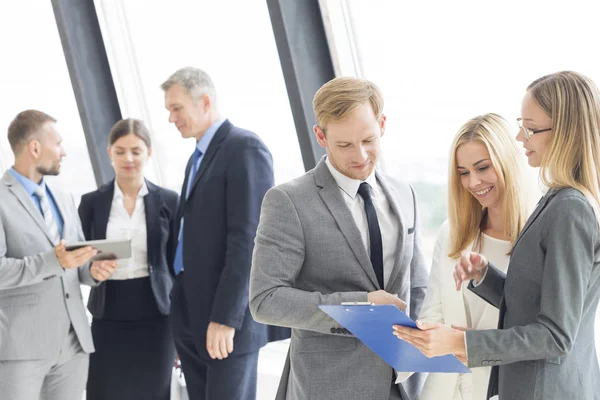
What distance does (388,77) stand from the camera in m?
3.68

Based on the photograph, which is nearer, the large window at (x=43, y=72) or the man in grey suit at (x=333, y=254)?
the man in grey suit at (x=333, y=254)

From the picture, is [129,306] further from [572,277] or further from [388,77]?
[572,277]

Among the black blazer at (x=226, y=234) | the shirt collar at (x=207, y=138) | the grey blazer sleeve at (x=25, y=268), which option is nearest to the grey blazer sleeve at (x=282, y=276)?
the black blazer at (x=226, y=234)

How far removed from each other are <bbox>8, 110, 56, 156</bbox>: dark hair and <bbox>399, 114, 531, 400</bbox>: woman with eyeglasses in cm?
222

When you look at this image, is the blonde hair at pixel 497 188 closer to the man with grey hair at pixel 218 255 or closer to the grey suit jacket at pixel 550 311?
the grey suit jacket at pixel 550 311

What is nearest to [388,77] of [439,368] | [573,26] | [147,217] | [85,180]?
[573,26]

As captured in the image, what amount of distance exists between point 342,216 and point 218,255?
1.22 meters

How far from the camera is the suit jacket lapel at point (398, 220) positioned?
2186 mm

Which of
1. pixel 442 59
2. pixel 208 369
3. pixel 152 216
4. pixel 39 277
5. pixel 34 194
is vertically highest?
pixel 442 59

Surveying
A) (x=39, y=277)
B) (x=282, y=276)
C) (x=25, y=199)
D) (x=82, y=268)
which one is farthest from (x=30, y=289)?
(x=282, y=276)

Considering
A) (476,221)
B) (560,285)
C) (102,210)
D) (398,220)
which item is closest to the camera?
(560,285)

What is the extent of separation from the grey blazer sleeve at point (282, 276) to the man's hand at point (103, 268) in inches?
63.9

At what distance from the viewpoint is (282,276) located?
2.12 m

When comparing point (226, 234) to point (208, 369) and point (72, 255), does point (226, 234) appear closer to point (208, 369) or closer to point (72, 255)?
point (208, 369)
